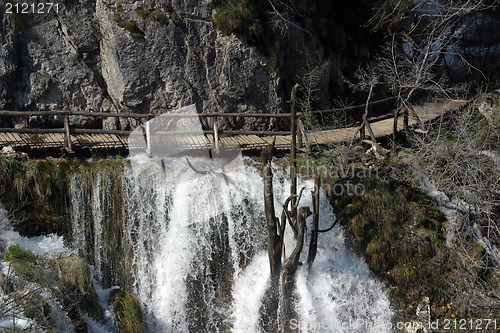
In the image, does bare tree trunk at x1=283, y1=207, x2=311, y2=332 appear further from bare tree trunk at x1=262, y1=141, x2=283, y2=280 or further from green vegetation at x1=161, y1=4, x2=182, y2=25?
green vegetation at x1=161, y1=4, x2=182, y2=25

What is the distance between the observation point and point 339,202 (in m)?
12.8

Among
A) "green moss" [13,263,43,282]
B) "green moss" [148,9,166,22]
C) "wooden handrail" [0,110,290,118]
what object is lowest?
"green moss" [13,263,43,282]

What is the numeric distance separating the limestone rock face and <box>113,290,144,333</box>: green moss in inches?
191

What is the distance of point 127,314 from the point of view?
10.8 metres

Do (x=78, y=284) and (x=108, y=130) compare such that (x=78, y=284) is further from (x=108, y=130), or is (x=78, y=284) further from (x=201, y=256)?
(x=108, y=130)

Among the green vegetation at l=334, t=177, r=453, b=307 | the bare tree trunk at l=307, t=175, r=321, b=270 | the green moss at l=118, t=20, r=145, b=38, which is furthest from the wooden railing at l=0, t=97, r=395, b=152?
the green vegetation at l=334, t=177, r=453, b=307

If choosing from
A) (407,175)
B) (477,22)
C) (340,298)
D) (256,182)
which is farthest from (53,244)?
(477,22)

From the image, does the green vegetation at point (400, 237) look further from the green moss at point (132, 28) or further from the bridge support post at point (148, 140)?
the green moss at point (132, 28)

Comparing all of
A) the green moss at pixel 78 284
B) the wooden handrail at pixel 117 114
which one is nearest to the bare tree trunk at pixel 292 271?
the wooden handrail at pixel 117 114

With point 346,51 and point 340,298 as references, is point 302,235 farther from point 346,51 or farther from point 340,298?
point 346,51

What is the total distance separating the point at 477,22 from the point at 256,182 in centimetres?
1125

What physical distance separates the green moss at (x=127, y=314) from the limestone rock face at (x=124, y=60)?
4.85m

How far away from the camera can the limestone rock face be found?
14.0m

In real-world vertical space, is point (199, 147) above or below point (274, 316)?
above
